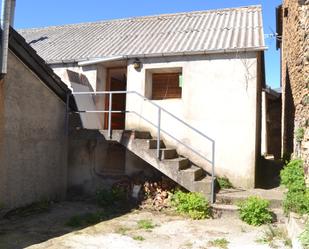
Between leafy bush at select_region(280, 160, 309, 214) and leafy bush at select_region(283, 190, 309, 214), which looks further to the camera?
leafy bush at select_region(280, 160, 309, 214)

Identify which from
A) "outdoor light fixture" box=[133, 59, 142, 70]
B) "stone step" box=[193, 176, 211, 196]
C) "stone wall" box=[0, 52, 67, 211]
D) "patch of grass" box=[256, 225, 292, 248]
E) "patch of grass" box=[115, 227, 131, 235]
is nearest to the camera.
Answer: "patch of grass" box=[256, 225, 292, 248]

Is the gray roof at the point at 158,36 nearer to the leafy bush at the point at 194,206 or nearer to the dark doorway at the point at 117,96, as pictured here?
the dark doorway at the point at 117,96

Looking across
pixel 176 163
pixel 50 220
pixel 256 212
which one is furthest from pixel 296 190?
pixel 50 220

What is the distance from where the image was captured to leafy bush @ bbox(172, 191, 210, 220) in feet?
27.2

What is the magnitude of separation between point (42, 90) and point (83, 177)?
2.93m

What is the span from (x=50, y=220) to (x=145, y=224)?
7.01 ft

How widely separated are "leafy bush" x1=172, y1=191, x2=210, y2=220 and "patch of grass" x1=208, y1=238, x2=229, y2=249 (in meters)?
1.48

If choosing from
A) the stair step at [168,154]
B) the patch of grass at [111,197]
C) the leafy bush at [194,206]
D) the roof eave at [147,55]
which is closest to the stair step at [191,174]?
the leafy bush at [194,206]

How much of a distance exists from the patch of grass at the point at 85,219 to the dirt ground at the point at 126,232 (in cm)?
12

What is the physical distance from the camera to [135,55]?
1063 cm

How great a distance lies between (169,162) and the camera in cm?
905

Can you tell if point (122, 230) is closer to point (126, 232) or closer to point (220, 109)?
point (126, 232)

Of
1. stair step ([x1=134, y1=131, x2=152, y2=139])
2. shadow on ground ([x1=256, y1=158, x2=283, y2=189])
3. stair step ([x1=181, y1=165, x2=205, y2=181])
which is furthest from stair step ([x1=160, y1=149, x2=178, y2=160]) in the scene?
shadow on ground ([x1=256, y1=158, x2=283, y2=189])

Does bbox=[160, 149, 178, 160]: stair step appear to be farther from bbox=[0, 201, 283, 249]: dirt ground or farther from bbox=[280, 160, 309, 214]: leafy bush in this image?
bbox=[280, 160, 309, 214]: leafy bush
